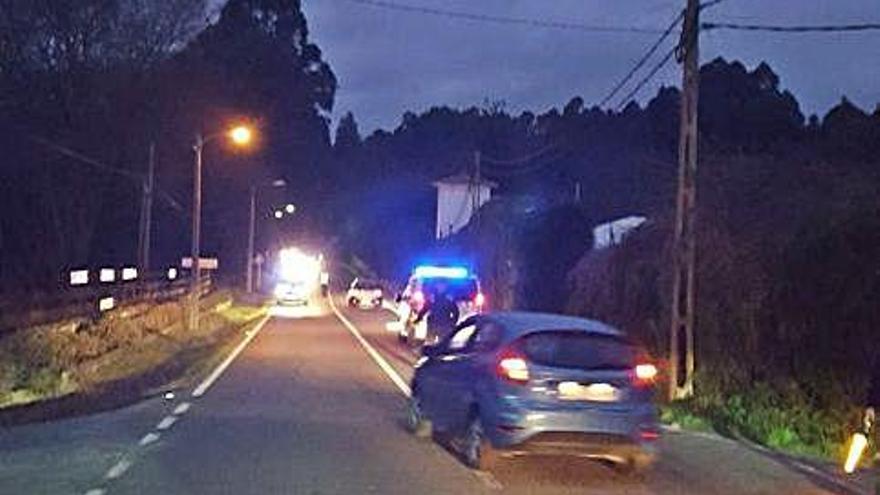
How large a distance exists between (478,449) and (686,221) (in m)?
8.60

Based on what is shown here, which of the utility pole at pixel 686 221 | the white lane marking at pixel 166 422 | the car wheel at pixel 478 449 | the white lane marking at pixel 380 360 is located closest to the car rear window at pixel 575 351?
the car wheel at pixel 478 449

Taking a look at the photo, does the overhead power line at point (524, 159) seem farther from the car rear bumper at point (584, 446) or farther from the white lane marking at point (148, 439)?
the car rear bumper at point (584, 446)

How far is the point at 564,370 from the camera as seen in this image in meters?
15.8

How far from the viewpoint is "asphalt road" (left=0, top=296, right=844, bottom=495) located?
14.6 meters

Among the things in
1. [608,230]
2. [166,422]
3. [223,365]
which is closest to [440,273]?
[608,230]

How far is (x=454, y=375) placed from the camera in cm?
1744

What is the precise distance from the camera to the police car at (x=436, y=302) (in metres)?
35.9

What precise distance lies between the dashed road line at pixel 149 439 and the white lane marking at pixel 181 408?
305 cm

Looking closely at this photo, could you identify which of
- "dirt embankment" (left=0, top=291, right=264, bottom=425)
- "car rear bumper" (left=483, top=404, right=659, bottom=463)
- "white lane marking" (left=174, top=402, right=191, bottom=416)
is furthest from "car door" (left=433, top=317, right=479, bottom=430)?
"dirt embankment" (left=0, top=291, right=264, bottom=425)

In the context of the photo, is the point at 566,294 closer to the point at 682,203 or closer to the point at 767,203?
the point at 767,203

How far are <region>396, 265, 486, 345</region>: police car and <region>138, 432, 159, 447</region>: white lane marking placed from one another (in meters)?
16.8

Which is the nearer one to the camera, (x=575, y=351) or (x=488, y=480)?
(x=488, y=480)

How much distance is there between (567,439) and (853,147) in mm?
31122

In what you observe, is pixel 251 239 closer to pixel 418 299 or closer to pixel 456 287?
pixel 418 299
